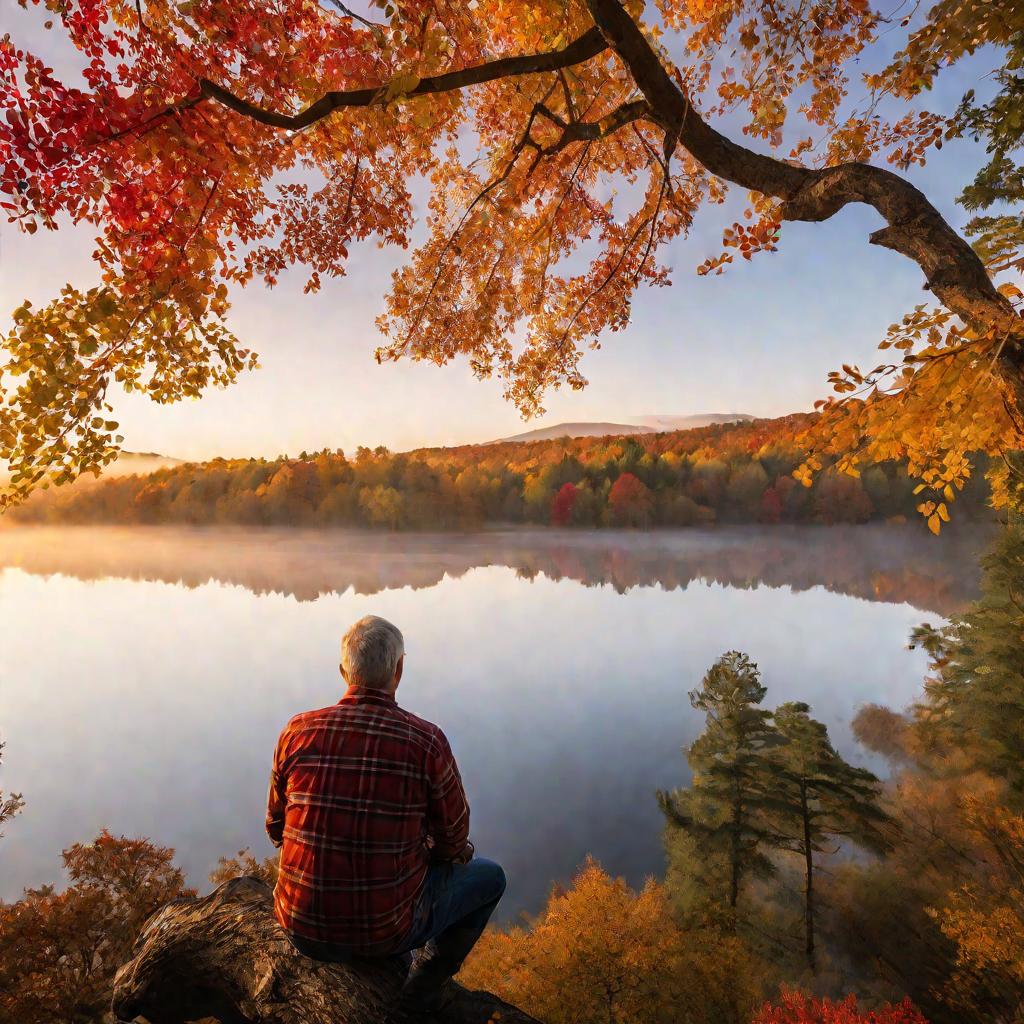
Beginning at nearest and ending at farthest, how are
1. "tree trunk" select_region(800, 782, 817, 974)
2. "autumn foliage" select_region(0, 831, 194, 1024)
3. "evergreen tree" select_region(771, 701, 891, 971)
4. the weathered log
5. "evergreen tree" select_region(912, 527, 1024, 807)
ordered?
1. the weathered log
2. "autumn foliage" select_region(0, 831, 194, 1024)
3. "evergreen tree" select_region(771, 701, 891, 971)
4. "tree trunk" select_region(800, 782, 817, 974)
5. "evergreen tree" select_region(912, 527, 1024, 807)

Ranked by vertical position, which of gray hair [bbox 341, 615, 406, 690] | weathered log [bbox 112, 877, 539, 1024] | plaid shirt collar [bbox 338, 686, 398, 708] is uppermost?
gray hair [bbox 341, 615, 406, 690]

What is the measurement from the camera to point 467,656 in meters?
54.9

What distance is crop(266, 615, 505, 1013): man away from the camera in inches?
67.5

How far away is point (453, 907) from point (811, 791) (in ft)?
52.6

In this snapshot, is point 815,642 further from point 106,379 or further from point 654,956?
point 106,379

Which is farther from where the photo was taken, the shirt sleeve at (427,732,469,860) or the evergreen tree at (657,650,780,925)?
the evergreen tree at (657,650,780,925)

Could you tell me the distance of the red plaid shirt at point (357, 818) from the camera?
171 centimetres

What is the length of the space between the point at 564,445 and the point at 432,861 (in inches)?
2836

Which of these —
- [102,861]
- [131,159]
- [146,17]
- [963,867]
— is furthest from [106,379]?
[963,867]

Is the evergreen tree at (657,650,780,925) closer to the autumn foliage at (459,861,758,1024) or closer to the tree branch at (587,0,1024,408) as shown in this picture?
the autumn foliage at (459,861,758,1024)

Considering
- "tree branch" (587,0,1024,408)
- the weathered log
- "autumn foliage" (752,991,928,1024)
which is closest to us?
the weathered log

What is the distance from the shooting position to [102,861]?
10.1 meters

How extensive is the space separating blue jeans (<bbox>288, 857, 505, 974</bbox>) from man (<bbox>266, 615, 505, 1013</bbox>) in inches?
0.9

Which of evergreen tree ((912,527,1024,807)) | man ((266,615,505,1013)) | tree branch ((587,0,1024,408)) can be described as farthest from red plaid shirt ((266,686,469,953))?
evergreen tree ((912,527,1024,807))
